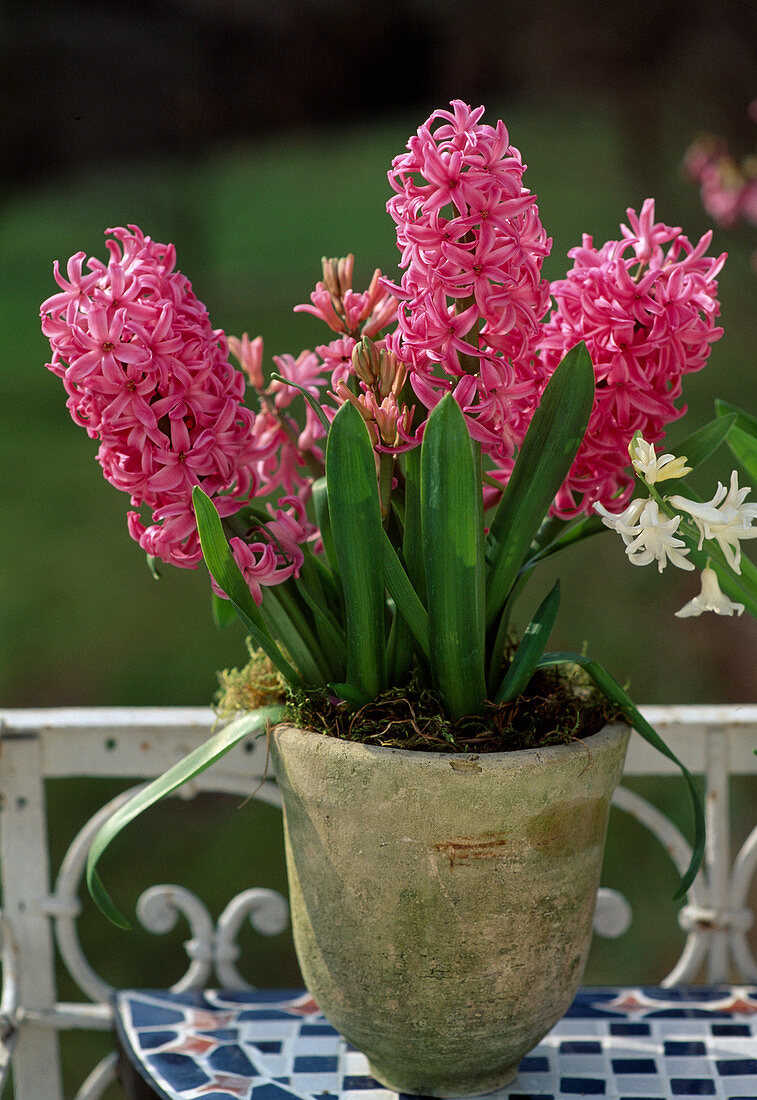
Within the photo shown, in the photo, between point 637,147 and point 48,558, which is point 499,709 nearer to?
point 48,558

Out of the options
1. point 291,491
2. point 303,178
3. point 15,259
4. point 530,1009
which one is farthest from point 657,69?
point 530,1009

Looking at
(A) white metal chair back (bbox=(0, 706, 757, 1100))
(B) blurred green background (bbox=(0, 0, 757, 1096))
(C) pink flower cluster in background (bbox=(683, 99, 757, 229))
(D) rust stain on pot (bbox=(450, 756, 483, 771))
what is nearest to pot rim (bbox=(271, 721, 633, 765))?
(D) rust stain on pot (bbox=(450, 756, 483, 771))

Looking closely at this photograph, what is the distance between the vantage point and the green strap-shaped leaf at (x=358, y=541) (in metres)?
0.44

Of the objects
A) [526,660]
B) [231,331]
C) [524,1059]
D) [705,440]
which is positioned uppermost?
[231,331]

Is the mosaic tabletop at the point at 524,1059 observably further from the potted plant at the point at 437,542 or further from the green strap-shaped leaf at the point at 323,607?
the green strap-shaped leaf at the point at 323,607

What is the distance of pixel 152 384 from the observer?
45cm

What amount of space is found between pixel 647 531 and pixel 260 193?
234 centimetres

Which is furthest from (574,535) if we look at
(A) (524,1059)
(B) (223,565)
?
(A) (524,1059)

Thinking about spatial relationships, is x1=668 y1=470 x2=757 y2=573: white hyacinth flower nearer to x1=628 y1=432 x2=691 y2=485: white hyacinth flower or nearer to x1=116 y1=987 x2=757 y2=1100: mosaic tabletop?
x1=628 y1=432 x2=691 y2=485: white hyacinth flower

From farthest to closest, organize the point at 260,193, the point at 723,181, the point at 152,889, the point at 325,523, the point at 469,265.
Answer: the point at 260,193
the point at 723,181
the point at 152,889
the point at 325,523
the point at 469,265

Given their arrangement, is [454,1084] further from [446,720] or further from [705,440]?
[705,440]

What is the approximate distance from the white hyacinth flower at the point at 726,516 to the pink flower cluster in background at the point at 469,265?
0.09m

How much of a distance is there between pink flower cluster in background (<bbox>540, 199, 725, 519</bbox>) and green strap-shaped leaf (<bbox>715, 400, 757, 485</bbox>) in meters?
0.07

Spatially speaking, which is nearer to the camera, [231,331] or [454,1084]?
[454,1084]
